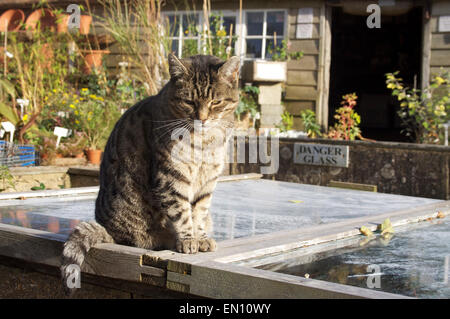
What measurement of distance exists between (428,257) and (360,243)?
0.34 m

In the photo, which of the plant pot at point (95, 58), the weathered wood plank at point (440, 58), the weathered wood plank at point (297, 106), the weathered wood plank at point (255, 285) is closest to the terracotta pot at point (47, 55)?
the plant pot at point (95, 58)

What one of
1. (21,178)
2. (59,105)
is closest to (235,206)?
(21,178)

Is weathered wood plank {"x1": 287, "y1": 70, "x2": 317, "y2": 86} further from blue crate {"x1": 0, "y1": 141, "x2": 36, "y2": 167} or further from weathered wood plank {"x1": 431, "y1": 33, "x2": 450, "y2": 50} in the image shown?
blue crate {"x1": 0, "y1": 141, "x2": 36, "y2": 167}

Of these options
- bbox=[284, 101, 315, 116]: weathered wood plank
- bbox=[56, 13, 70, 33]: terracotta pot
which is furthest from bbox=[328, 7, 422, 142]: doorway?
bbox=[56, 13, 70, 33]: terracotta pot

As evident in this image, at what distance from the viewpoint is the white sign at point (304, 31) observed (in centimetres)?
835

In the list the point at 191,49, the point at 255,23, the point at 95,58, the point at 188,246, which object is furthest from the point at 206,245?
the point at 95,58

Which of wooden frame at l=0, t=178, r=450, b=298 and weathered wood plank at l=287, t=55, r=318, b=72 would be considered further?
weathered wood plank at l=287, t=55, r=318, b=72

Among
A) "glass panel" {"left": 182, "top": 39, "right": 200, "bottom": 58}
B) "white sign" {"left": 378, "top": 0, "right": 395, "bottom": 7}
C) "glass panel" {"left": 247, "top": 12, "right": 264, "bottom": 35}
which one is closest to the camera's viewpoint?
"glass panel" {"left": 182, "top": 39, "right": 200, "bottom": 58}

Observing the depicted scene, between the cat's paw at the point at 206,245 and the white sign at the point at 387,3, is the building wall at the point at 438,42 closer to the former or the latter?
the white sign at the point at 387,3

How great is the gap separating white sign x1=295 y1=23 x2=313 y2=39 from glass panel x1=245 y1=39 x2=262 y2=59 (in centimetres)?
65

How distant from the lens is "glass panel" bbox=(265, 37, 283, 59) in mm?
8484

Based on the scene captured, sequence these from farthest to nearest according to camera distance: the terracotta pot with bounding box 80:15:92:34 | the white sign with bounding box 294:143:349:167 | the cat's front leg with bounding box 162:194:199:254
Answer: the terracotta pot with bounding box 80:15:92:34
the white sign with bounding box 294:143:349:167
the cat's front leg with bounding box 162:194:199:254

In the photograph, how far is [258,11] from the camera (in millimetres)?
8742

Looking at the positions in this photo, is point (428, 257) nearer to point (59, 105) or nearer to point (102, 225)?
point (102, 225)
